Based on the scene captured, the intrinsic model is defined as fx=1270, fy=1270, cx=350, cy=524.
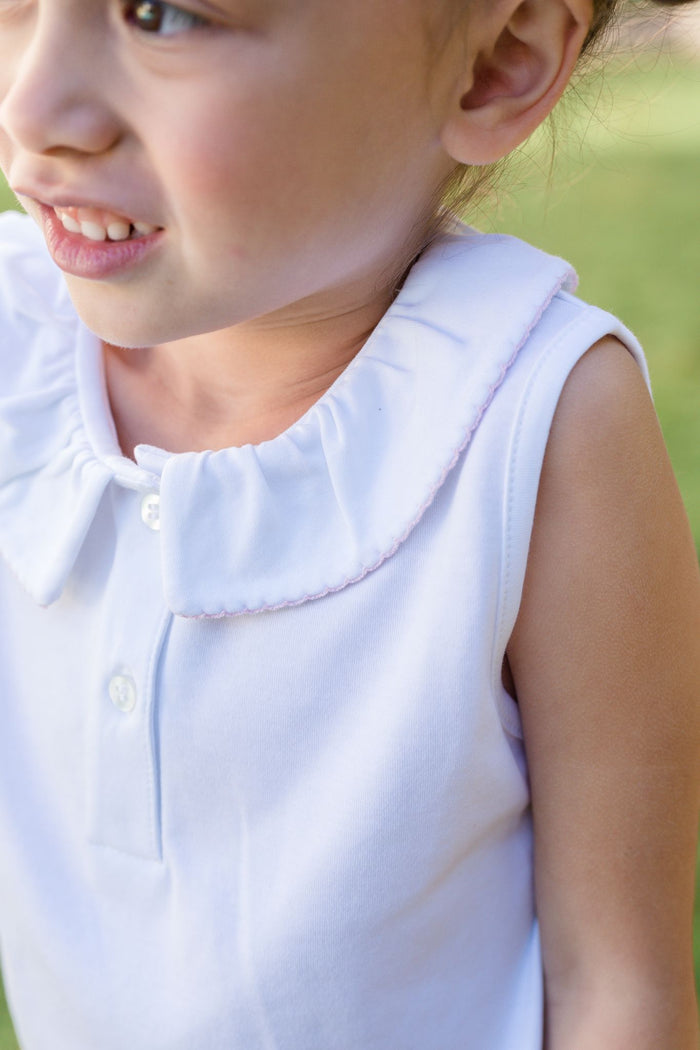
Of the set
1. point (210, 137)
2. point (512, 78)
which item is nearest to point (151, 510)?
point (210, 137)

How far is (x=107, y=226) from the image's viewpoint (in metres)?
0.75

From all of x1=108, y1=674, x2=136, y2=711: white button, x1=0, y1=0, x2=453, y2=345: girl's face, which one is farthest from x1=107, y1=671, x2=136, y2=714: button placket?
x1=0, y1=0, x2=453, y2=345: girl's face

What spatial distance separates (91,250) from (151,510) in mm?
179

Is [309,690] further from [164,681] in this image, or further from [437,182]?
[437,182]

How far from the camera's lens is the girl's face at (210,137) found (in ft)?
2.27

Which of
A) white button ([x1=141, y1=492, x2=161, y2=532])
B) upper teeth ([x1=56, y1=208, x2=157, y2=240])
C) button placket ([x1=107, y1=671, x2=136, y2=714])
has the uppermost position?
upper teeth ([x1=56, y1=208, x2=157, y2=240])

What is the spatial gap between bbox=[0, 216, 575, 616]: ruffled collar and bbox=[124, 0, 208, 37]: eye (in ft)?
0.76

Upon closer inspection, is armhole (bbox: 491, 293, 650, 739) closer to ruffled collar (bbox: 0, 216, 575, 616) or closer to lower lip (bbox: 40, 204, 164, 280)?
ruffled collar (bbox: 0, 216, 575, 616)

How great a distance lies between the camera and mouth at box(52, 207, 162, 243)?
74cm

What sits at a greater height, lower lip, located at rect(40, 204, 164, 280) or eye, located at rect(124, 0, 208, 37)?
eye, located at rect(124, 0, 208, 37)

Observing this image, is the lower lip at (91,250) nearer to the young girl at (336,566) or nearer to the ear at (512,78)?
the young girl at (336,566)

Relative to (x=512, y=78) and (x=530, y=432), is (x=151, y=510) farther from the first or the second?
(x=512, y=78)

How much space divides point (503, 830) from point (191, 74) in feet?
1.74

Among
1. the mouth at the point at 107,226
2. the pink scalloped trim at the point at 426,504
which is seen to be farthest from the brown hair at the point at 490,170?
the mouth at the point at 107,226
